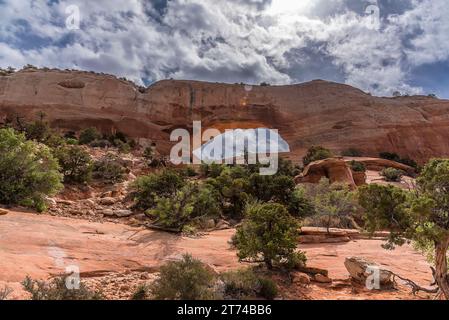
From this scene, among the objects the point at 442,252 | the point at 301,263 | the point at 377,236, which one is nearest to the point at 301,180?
the point at 377,236

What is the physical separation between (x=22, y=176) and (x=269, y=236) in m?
10.2

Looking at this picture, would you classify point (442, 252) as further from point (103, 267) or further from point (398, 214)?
point (103, 267)

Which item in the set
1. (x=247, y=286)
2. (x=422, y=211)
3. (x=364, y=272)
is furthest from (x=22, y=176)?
(x=422, y=211)

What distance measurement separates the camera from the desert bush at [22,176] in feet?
44.5

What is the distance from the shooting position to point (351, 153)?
1703 inches

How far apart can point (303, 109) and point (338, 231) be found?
3738 cm

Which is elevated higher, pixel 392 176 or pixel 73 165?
pixel 392 176

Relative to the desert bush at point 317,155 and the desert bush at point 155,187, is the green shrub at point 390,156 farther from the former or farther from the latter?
the desert bush at point 155,187

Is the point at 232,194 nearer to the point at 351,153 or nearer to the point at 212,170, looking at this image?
the point at 212,170

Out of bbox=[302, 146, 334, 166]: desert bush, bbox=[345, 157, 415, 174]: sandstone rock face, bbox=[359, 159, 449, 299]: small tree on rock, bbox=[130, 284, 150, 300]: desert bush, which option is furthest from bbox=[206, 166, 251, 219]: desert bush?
bbox=[345, 157, 415, 174]: sandstone rock face

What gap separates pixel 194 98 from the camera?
50.0m

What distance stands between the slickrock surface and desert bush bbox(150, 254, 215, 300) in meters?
1.00

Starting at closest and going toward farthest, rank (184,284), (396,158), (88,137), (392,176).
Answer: (184,284) → (392,176) → (88,137) → (396,158)

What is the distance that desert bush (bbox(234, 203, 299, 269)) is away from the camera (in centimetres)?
885
